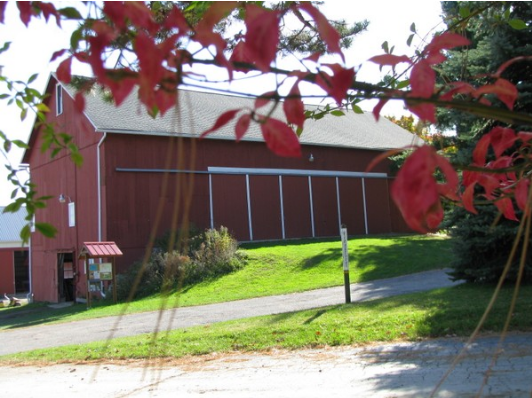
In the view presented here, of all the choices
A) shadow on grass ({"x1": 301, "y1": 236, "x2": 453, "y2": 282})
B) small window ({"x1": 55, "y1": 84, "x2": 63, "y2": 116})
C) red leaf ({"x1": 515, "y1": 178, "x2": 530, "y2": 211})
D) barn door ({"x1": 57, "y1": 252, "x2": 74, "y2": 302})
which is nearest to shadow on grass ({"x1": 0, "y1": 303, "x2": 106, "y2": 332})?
barn door ({"x1": 57, "y1": 252, "x2": 74, "y2": 302})

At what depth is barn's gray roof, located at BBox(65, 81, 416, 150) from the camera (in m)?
23.9

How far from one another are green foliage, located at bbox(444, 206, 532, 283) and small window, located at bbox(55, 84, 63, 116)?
788 inches

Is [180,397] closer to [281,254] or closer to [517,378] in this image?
[517,378]

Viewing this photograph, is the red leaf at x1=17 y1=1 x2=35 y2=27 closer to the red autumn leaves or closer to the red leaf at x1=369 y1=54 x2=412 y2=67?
the red autumn leaves

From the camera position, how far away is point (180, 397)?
20.7 ft

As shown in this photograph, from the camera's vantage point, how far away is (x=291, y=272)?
20469 mm

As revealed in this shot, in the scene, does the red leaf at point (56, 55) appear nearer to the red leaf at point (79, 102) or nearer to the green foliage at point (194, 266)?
the red leaf at point (79, 102)

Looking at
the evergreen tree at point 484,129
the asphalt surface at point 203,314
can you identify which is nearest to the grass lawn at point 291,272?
the asphalt surface at point 203,314

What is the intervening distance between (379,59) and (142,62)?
677 mm

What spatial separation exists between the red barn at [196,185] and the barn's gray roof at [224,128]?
0.26 feet

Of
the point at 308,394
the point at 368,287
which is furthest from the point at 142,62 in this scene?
the point at 368,287

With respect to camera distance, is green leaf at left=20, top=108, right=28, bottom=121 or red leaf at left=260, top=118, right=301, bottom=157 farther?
green leaf at left=20, top=108, right=28, bottom=121

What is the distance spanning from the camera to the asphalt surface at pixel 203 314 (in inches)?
523

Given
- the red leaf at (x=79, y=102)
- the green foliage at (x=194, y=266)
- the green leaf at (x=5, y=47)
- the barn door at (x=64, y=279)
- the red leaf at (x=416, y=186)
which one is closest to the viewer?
the red leaf at (x=416, y=186)
